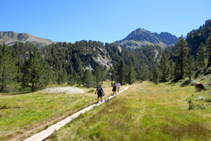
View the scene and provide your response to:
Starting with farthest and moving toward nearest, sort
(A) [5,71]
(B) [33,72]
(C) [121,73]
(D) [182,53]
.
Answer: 1. (C) [121,73]
2. (D) [182,53]
3. (B) [33,72]
4. (A) [5,71]

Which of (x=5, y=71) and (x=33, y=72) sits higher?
(x=5, y=71)

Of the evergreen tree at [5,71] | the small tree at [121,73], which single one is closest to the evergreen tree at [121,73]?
the small tree at [121,73]

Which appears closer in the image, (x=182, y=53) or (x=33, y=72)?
(x=33, y=72)

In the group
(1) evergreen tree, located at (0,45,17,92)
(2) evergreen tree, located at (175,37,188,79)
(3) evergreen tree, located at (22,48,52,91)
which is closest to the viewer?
(1) evergreen tree, located at (0,45,17,92)

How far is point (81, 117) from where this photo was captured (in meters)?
10.3

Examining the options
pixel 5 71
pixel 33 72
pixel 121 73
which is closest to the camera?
pixel 5 71

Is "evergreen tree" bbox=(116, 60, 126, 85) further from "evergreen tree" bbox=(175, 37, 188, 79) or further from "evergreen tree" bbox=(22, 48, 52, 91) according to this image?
"evergreen tree" bbox=(22, 48, 52, 91)

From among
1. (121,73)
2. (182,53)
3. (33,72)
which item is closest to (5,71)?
(33,72)

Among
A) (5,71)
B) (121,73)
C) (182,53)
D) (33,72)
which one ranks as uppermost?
(182,53)

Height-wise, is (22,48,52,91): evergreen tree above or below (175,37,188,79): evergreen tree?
below

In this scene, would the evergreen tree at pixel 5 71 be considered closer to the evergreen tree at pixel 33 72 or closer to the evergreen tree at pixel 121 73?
the evergreen tree at pixel 33 72

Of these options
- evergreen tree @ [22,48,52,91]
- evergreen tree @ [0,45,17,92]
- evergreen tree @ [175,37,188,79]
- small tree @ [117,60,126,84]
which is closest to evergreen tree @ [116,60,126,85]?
small tree @ [117,60,126,84]

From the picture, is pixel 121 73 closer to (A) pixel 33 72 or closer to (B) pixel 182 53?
(B) pixel 182 53

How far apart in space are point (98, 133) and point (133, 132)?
2.07 m
